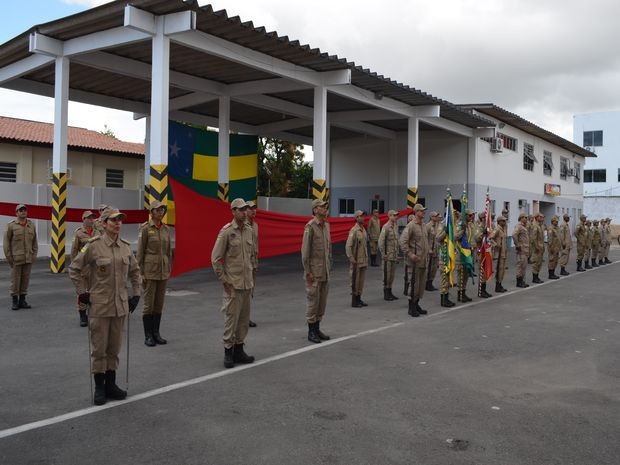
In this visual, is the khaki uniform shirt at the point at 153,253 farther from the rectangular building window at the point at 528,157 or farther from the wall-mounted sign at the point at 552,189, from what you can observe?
the wall-mounted sign at the point at 552,189

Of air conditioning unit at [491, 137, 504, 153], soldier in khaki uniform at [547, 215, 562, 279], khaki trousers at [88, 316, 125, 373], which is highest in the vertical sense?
air conditioning unit at [491, 137, 504, 153]

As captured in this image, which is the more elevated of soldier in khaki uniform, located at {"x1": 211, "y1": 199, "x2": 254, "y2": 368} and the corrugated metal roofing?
the corrugated metal roofing

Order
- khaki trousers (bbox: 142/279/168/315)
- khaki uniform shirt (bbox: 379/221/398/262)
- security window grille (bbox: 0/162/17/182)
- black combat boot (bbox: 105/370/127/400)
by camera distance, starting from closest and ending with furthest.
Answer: black combat boot (bbox: 105/370/127/400)
khaki trousers (bbox: 142/279/168/315)
khaki uniform shirt (bbox: 379/221/398/262)
security window grille (bbox: 0/162/17/182)

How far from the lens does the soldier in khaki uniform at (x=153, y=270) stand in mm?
7332

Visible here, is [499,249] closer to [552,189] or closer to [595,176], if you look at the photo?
[552,189]

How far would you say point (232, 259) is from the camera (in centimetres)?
642

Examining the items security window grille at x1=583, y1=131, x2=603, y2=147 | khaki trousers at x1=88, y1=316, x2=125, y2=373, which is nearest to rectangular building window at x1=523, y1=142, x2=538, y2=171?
security window grille at x1=583, y1=131, x2=603, y2=147

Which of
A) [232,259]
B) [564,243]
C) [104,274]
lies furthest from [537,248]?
[104,274]

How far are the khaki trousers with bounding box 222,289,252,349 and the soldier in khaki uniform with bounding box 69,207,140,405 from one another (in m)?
1.19

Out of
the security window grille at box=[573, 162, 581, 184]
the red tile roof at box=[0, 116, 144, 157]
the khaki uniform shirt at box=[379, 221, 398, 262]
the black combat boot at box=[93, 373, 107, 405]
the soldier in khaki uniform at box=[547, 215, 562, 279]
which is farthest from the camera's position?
the security window grille at box=[573, 162, 581, 184]

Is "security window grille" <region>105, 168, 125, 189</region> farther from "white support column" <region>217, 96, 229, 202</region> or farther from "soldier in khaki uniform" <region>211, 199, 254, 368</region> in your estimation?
"soldier in khaki uniform" <region>211, 199, 254, 368</region>

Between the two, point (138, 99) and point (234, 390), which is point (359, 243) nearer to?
point (234, 390)

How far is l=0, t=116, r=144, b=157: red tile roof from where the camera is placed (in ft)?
81.5

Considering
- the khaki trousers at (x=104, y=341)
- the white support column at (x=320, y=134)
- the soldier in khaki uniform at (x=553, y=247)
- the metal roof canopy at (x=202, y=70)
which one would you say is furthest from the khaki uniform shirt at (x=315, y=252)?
the soldier in khaki uniform at (x=553, y=247)
